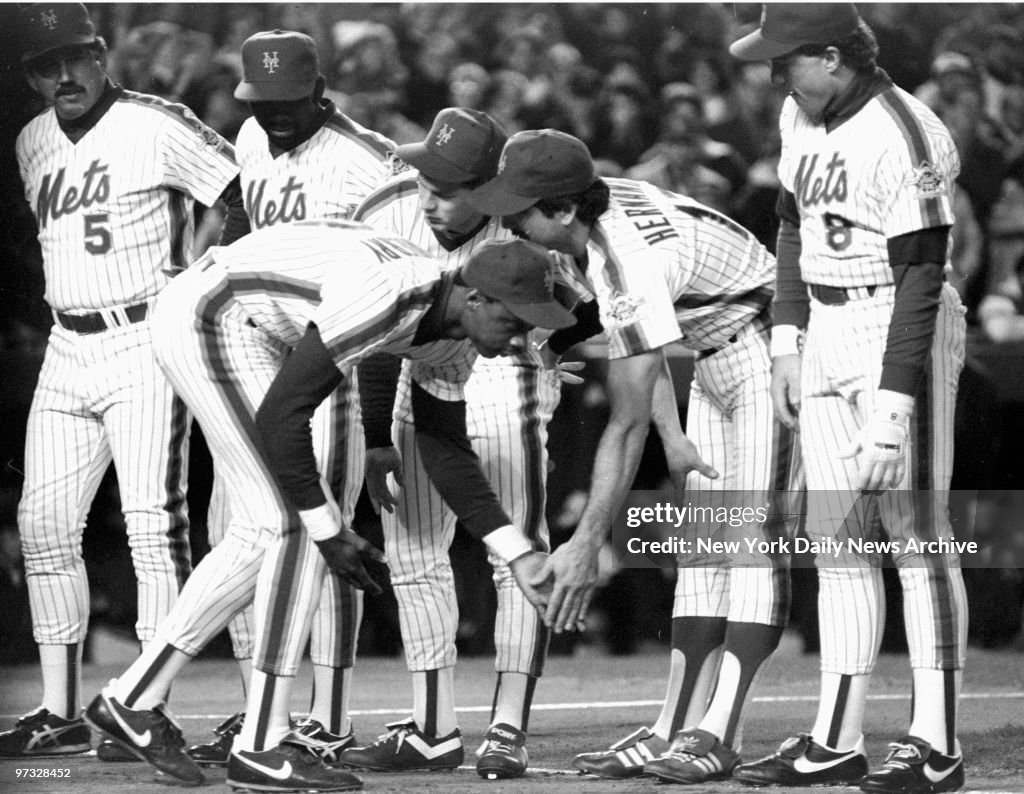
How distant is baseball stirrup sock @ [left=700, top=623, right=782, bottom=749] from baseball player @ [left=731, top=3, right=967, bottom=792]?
127mm

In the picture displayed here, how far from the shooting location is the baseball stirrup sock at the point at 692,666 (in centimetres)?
356

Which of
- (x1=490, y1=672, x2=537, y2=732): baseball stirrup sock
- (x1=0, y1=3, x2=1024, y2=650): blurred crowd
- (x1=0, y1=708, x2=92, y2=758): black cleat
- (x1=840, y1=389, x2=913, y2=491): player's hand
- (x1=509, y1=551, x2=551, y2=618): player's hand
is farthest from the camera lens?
(x1=0, y1=3, x2=1024, y2=650): blurred crowd

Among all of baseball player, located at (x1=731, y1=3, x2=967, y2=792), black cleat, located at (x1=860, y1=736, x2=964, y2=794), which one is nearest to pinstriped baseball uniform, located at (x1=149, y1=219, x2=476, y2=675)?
baseball player, located at (x1=731, y1=3, x2=967, y2=792)

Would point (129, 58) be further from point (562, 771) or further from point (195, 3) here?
point (562, 771)

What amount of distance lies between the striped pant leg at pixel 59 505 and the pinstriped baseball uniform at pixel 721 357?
4.78 ft

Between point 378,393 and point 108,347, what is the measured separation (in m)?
0.93

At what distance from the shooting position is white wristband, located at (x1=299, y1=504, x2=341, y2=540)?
3055mm

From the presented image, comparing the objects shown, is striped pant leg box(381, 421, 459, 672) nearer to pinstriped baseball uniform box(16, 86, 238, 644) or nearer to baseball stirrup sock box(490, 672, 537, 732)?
baseball stirrup sock box(490, 672, 537, 732)

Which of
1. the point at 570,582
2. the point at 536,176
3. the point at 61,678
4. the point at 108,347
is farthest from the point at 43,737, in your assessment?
the point at 536,176

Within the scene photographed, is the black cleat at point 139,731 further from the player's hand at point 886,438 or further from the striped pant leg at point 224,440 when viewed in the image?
the player's hand at point 886,438

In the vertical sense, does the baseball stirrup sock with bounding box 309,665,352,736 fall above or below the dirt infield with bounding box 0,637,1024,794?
above

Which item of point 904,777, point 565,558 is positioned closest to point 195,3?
point 565,558

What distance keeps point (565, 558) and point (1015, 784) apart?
39.3 inches

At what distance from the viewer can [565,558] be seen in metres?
3.11
